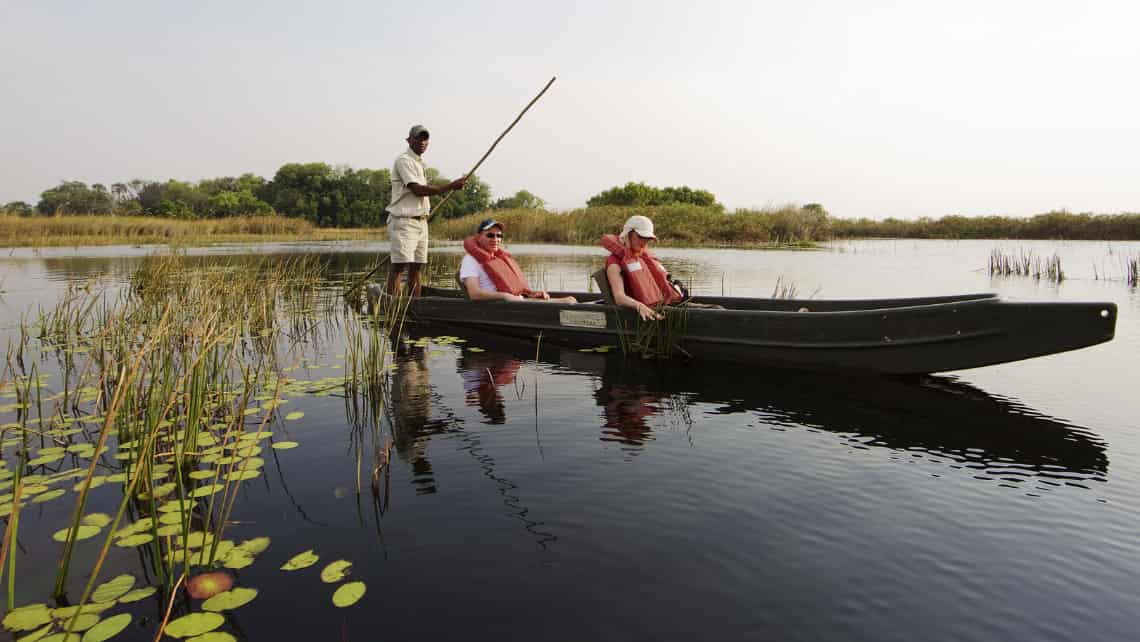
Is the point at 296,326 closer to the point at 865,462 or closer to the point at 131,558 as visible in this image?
the point at 131,558

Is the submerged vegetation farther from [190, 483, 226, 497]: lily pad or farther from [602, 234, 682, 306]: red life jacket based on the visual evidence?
[602, 234, 682, 306]: red life jacket

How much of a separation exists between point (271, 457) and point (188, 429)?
2.21 feet

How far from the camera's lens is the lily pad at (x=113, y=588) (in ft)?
8.05

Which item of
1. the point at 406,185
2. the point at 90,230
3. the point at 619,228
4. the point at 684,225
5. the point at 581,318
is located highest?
the point at 684,225

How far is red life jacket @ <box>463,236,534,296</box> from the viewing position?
8.20 meters

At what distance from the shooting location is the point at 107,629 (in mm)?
2246

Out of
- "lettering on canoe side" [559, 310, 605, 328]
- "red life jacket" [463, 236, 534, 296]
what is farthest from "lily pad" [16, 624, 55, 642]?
"red life jacket" [463, 236, 534, 296]

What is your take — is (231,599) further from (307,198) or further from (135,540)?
(307,198)

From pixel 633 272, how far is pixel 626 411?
2198 millimetres

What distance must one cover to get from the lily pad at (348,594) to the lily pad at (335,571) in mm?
59

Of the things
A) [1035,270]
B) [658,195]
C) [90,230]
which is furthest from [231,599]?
[658,195]

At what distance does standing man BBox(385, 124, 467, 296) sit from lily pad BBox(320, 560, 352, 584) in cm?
613

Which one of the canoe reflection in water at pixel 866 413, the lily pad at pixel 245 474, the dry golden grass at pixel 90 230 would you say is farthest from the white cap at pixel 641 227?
the dry golden grass at pixel 90 230

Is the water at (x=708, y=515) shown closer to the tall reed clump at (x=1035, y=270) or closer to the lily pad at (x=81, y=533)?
the lily pad at (x=81, y=533)
